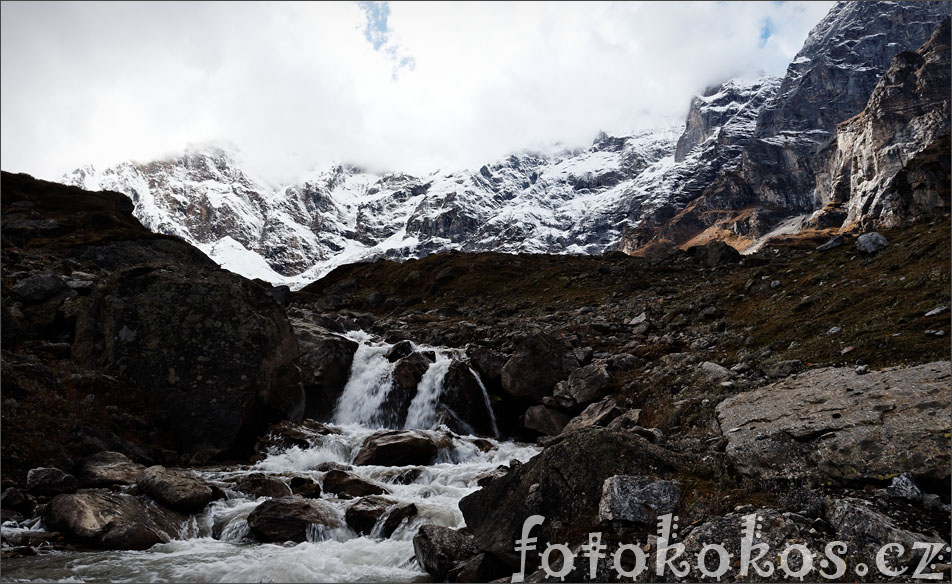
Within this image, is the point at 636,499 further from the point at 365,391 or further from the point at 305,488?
the point at 365,391

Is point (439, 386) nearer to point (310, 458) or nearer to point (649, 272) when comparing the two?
point (310, 458)

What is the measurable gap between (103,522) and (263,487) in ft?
14.8

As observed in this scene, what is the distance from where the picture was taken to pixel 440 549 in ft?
34.8

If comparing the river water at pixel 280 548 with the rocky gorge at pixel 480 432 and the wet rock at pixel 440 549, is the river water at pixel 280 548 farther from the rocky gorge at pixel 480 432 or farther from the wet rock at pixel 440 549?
the wet rock at pixel 440 549

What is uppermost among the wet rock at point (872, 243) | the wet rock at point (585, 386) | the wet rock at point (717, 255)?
the wet rock at point (717, 255)

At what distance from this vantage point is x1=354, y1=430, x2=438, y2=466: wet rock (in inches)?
810

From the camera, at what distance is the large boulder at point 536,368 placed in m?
26.4

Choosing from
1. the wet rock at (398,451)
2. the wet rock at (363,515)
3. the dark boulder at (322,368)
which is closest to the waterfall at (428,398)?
the dark boulder at (322,368)

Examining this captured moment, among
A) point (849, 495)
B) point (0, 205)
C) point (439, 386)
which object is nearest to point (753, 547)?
point (849, 495)

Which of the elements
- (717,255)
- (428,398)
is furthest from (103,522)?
(717,255)

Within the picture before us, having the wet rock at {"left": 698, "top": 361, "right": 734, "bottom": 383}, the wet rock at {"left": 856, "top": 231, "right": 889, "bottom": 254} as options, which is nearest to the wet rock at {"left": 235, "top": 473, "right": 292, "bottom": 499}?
the wet rock at {"left": 698, "top": 361, "right": 734, "bottom": 383}

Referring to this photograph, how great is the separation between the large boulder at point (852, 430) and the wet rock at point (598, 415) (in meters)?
6.80

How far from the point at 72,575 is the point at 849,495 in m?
14.1

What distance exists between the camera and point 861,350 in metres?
14.8
